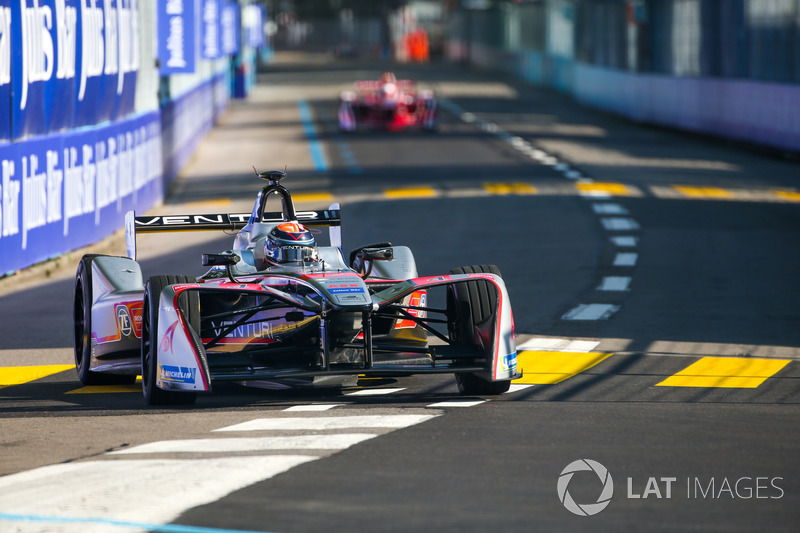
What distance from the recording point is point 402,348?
9461 mm

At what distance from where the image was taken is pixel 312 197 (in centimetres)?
2414

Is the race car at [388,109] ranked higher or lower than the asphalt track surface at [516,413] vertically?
higher

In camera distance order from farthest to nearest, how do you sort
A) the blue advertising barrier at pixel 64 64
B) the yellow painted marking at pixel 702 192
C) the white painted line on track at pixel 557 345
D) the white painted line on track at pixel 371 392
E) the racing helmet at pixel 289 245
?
the yellow painted marking at pixel 702 192 < the blue advertising barrier at pixel 64 64 < the white painted line on track at pixel 557 345 < the racing helmet at pixel 289 245 < the white painted line on track at pixel 371 392

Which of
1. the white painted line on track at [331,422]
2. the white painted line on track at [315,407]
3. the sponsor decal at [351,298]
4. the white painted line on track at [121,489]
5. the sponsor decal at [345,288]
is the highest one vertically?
the sponsor decal at [345,288]

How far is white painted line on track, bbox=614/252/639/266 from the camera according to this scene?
16.3 metres

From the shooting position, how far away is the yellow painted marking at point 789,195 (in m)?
23.4

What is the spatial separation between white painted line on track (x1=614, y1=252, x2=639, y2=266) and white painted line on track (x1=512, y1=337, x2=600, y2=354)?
4.77m

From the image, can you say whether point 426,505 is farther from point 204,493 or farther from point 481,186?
point 481,186

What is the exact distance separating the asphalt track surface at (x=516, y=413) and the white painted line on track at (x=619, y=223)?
0.06m

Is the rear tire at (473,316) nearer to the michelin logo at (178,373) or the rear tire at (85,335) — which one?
the michelin logo at (178,373)

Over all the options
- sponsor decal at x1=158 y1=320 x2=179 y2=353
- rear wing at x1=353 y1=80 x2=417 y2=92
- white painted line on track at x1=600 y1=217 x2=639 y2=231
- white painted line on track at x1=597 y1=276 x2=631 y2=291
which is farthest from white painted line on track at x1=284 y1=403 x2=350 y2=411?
rear wing at x1=353 y1=80 x2=417 y2=92

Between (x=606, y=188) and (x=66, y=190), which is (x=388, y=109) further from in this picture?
(x=66, y=190)

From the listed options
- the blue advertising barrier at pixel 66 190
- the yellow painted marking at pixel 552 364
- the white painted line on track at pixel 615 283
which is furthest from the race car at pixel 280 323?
the blue advertising barrier at pixel 66 190

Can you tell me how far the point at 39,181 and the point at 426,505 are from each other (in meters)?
10.4
